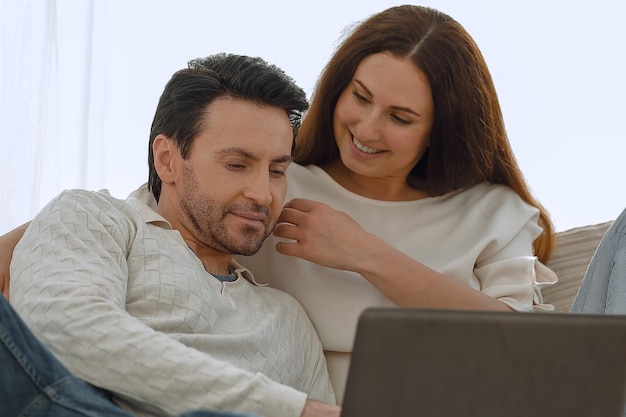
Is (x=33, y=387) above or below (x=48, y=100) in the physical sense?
above

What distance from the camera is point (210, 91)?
1.93m

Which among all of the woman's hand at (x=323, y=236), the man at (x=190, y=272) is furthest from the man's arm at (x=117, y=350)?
the woman's hand at (x=323, y=236)

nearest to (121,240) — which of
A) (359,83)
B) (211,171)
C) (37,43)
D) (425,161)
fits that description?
(211,171)

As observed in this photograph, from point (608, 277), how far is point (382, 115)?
1.86 feet

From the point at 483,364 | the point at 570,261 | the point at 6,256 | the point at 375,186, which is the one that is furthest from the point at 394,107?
the point at 483,364

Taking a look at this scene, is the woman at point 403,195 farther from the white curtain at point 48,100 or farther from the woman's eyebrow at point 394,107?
the white curtain at point 48,100

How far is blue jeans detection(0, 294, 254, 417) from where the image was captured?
4.21 feet

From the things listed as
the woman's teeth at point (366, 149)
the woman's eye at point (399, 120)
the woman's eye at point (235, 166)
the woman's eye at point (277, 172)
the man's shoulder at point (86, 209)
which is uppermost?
the woman's eye at point (399, 120)

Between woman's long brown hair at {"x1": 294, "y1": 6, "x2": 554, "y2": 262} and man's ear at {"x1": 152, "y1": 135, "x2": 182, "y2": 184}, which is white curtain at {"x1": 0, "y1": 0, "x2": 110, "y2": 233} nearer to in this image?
woman's long brown hair at {"x1": 294, "y1": 6, "x2": 554, "y2": 262}

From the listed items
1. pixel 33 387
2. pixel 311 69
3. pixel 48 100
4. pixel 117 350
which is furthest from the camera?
pixel 311 69

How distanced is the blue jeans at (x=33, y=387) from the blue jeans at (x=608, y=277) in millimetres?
945

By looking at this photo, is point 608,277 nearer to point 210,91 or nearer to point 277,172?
point 277,172

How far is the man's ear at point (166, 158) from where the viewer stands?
1.93 metres

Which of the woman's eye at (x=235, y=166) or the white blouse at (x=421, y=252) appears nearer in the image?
the woman's eye at (x=235, y=166)
